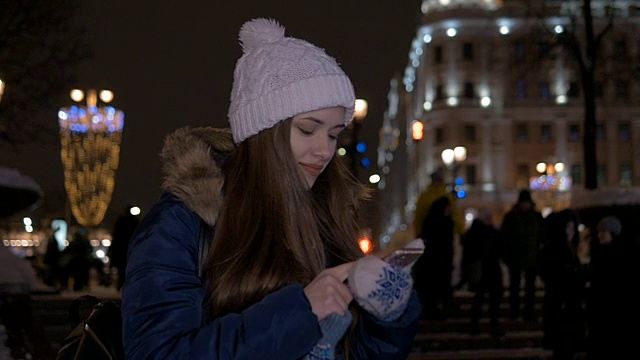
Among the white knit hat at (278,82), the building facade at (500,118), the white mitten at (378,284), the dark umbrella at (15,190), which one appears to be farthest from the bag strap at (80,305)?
the building facade at (500,118)

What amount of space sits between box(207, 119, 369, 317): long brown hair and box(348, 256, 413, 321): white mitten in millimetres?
279

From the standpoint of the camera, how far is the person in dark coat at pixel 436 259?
44.3 ft

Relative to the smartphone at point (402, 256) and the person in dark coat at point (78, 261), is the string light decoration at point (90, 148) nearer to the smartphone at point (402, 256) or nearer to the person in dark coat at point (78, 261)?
the person in dark coat at point (78, 261)

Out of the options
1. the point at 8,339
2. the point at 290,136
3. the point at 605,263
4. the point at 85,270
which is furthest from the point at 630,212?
the point at 290,136

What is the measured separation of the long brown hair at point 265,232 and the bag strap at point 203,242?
0.02m

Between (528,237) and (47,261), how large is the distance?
14573 mm

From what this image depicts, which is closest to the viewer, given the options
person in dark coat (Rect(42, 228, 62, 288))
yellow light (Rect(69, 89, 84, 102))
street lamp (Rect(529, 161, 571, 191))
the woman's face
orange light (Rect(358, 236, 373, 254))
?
the woman's face

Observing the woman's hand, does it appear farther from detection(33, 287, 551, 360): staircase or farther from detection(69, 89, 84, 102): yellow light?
detection(69, 89, 84, 102): yellow light

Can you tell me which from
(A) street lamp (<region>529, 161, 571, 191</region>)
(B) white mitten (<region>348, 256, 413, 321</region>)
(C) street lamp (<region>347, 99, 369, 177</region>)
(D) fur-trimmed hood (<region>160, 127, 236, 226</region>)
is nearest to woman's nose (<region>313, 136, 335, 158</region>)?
(D) fur-trimmed hood (<region>160, 127, 236, 226</region>)

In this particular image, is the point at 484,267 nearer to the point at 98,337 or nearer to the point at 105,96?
the point at 98,337

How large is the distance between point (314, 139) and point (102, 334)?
27.0 inches

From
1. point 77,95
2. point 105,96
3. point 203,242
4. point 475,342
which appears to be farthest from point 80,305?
point 105,96

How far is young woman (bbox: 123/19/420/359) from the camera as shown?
209cm

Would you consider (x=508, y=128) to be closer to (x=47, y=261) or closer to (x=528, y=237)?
(x=47, y=261)
